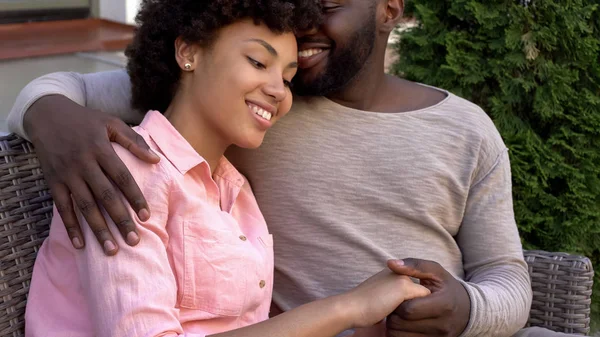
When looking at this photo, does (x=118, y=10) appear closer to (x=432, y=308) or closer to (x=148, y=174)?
(x=148, y=174)

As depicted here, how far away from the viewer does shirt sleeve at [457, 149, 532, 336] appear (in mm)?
2152

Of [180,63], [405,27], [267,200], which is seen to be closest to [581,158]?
[405,27]

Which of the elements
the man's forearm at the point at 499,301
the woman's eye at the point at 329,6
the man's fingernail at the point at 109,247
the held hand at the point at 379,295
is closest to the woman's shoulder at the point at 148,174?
the man's fingernail at the point at 109,247

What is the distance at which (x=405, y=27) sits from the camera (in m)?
3.39

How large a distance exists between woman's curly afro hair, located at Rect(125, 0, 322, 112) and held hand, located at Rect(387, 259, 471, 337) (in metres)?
0.67

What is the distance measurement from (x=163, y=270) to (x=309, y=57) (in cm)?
Answer: 79

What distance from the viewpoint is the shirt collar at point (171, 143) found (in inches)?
70.1

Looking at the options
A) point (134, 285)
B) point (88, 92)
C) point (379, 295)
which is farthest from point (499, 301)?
point (88, 92)

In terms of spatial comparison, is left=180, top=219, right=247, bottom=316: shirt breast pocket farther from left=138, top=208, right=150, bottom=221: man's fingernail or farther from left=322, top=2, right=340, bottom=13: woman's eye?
left=322, top=2, right=340, bottom=13: woman's eye

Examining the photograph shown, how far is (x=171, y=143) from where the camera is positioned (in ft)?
5.92

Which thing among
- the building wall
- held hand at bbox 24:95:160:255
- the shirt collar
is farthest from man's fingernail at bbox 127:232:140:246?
the building wall

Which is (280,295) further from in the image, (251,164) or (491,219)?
(491,219)

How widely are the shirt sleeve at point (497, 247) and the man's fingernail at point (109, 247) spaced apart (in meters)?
1.02

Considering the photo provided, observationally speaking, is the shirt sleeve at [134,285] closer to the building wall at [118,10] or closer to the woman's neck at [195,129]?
the woman's neck at [195,129]
